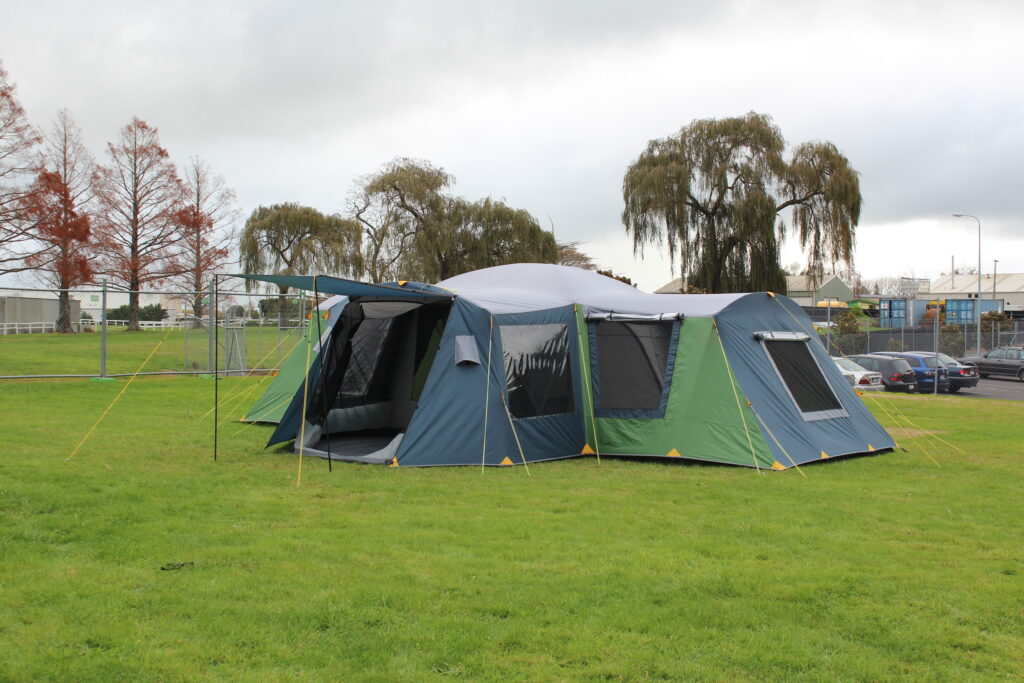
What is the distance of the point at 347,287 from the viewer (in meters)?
8.59

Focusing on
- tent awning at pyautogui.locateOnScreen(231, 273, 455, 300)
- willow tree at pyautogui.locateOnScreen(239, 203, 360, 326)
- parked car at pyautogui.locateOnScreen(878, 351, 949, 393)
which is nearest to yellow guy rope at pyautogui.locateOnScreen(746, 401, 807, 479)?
tent awning at pyautogui.locateOnScreen(231, 273, 455, 300)

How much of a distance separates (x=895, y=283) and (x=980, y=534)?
90.2 metres

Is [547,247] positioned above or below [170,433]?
above

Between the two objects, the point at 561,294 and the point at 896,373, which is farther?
the point at 896,373

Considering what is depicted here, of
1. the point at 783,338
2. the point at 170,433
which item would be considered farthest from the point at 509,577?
the point at 170,433

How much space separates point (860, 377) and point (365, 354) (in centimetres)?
1312

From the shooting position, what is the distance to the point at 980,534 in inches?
245

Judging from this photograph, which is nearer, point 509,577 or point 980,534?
point 509,577

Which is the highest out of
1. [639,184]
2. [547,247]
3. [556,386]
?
[639,184]

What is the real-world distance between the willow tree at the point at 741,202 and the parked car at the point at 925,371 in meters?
9.12

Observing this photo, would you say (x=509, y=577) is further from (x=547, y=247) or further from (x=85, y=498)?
(x=547, y=247)

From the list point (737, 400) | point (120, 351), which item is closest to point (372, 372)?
point (737, 400)

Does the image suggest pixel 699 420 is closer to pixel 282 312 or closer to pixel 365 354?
pixel 365 354

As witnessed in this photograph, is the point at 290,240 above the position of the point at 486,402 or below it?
above
